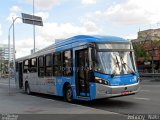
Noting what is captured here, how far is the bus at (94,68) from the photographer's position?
1373 cm

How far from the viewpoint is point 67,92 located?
16453 millimetres

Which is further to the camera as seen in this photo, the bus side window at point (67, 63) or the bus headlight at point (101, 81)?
the bus side window at point (67, 63)

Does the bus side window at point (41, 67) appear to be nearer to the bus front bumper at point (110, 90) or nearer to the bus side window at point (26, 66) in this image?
the bus side window at point (26, 66)

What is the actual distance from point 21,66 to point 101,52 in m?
12.7

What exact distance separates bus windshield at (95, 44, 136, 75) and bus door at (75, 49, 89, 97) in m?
0.76

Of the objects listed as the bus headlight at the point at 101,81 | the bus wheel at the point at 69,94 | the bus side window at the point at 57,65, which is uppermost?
the bus side window at the point at 57,65

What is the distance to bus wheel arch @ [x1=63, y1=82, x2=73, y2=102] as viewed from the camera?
1600 cm

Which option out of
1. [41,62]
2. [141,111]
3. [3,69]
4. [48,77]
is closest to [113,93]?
[141,111]

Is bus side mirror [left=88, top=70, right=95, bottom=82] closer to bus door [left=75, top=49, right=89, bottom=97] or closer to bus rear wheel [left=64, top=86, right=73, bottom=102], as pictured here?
bus door [left=75, top=49, right=89, bottom=97]

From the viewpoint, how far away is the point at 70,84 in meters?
15.8

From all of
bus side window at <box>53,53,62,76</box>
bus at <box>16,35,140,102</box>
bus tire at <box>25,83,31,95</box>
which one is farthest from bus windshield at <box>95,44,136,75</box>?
bus tire at <box>25,83,31,95</box>

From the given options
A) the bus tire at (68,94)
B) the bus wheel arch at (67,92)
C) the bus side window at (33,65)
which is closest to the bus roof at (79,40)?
the bus wheel arch at (67,92)

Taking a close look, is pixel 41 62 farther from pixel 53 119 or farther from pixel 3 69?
pixel 3 69

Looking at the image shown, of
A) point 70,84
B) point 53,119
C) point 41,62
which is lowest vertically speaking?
point 53,119
